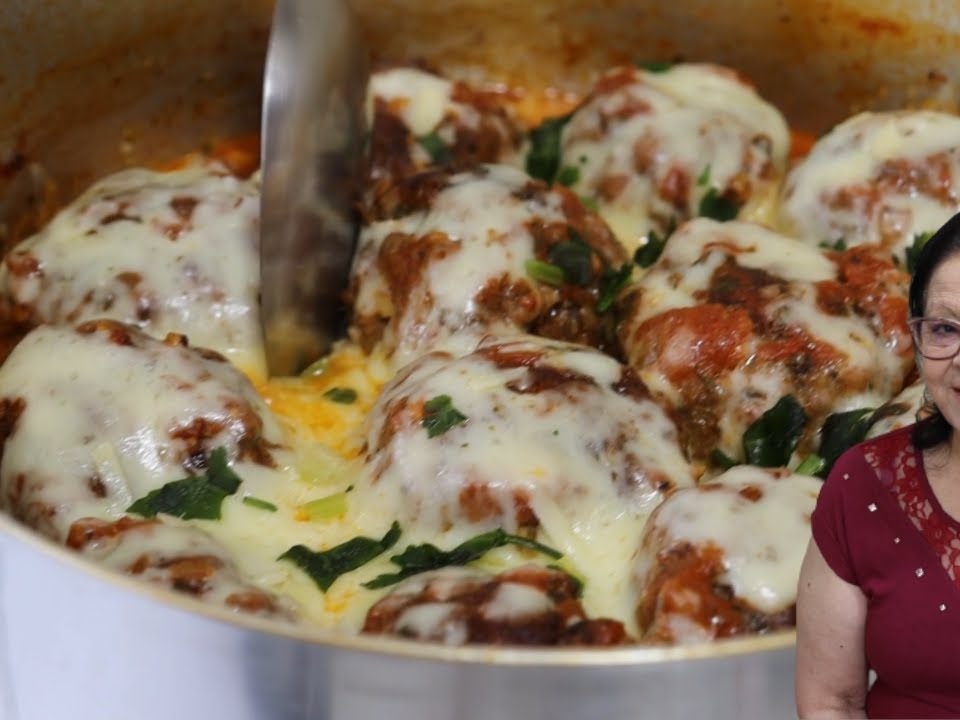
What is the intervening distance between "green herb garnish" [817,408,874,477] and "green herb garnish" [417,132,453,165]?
1555mm

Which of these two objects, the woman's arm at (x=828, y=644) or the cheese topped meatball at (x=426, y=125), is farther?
the cheese topped meatball at (x=426, y=125)

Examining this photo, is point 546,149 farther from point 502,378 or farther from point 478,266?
point 502,378

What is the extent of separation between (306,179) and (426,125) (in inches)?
28.4

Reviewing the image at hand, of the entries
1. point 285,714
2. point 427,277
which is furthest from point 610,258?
point 285,714

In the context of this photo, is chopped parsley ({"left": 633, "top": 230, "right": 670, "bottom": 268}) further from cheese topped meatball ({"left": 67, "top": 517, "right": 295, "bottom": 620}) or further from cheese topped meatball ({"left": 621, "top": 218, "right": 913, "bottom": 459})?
cheese topped meatball ({"left": 67, "top": 517, "right": 295, "bottom": 620})

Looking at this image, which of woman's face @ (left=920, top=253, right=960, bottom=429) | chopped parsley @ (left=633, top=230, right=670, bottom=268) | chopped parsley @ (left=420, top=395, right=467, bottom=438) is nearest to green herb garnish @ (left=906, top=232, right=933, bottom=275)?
chopped parsley @ (left=633, top=230, right=670, bottom=268)

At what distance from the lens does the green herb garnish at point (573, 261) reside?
347 cm

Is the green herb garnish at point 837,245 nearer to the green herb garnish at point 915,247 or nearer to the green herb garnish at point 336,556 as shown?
the green herb garnish at point 915,247

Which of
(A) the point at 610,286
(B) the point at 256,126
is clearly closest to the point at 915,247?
(A) the point at 610,286

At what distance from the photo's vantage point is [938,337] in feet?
5.79

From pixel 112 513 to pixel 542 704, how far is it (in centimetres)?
116

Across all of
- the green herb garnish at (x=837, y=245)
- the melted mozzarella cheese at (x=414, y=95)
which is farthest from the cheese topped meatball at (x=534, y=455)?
the melted mozzarella cheese at (x=414, y=95)

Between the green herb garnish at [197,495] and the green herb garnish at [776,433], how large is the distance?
1.18m

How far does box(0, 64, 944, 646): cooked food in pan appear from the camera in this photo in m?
2.65
